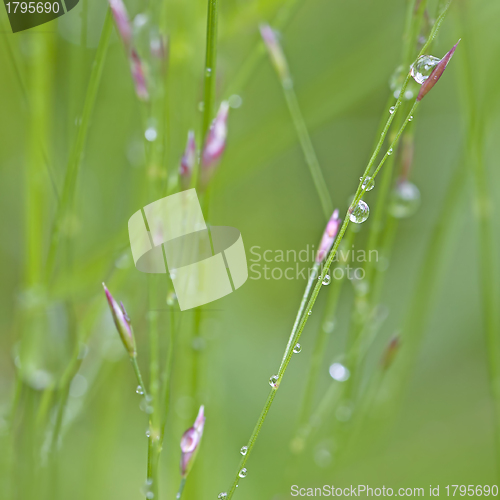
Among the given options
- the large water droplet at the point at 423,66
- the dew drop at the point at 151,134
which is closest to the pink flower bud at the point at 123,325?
the dew drop at the point at 151,134

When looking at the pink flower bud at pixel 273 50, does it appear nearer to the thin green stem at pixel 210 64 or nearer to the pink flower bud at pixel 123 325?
the thin green stem at pixel 210 64

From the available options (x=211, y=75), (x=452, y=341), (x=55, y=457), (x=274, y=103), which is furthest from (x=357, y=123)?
(x=55, y=457)

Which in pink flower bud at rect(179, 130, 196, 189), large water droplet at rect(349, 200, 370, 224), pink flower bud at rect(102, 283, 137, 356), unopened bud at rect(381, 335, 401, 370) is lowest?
unopened bud at rect(381, 335, 401, 370)

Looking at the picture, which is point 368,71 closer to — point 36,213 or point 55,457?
point 36,213

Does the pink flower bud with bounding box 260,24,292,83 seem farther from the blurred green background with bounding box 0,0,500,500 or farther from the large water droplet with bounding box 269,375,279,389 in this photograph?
the large water droplet with bounding box 269,375,279,389

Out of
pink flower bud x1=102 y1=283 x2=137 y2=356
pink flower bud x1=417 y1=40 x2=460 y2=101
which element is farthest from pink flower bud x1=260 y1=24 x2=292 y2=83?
pink flower bud x1=102 y1=283 x2=137 y2=356
